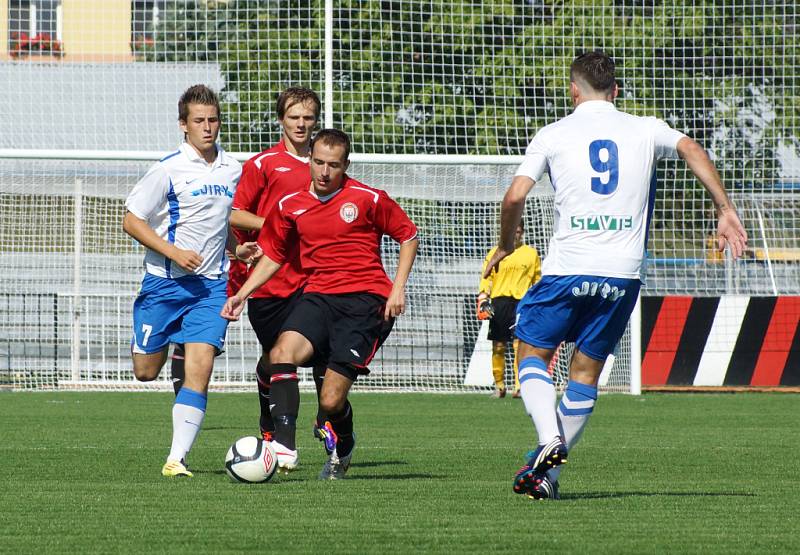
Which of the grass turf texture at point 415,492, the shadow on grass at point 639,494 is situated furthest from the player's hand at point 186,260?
the shadow on grass at point 639,494

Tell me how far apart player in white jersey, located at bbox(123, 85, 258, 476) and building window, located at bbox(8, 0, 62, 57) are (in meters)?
9.50

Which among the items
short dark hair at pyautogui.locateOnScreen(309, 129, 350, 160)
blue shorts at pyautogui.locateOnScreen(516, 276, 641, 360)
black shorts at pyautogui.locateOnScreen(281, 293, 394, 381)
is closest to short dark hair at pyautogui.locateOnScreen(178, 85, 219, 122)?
short dark hair at pyautogui.locateOnScreen(309, 129, 350, 160)

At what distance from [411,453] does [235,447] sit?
2310mm

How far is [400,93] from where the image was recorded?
52.5ft

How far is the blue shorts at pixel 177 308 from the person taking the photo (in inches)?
291

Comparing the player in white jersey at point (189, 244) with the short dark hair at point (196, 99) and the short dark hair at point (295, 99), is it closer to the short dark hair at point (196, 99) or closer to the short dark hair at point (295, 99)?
the short dark hair at point (196, 99)

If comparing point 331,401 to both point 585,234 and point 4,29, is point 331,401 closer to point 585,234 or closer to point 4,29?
point 585,234

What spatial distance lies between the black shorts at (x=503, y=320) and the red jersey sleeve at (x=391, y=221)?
26.6 ft

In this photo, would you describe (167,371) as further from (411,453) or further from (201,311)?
(201,311)

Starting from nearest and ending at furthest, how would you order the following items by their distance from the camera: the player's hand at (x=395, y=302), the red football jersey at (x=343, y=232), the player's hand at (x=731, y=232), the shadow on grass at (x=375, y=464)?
the player's hand at (x=731, y=232), the player's hand at (x=395, y=302), the red football jersey at (x=343, y=232), the shadow on grass at (x=375, y=464)

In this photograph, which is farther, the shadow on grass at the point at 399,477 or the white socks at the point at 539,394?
the shadow on grass at the point at 399,477

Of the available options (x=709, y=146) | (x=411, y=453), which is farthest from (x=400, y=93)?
(x=411, y=453)

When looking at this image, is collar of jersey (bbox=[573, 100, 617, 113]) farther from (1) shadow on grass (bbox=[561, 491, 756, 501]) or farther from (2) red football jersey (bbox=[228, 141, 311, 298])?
(2) red football jersey (bbox=[228, 141, 311, 298])

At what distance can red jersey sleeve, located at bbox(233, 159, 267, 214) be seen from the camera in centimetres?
782
